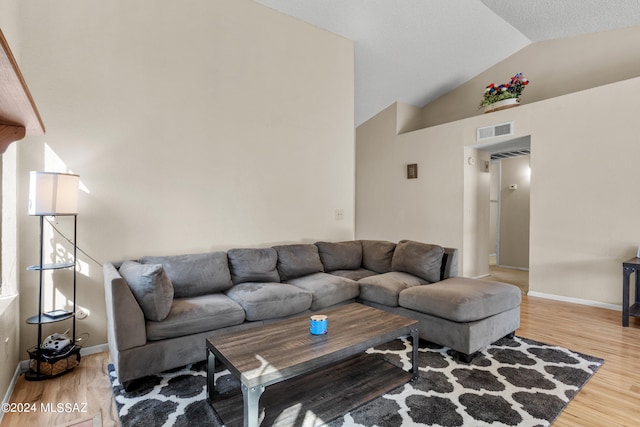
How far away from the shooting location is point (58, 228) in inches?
105

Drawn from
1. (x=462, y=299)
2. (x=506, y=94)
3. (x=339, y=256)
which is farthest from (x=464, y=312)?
(x=506, y=94)

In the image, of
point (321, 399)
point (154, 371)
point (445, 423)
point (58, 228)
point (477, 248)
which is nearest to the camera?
point (445, 423)

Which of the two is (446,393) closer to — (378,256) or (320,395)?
(320,395)

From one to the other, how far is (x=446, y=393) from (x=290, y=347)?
1.06 m

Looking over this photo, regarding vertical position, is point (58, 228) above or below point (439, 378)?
above

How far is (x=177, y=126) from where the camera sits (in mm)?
3219

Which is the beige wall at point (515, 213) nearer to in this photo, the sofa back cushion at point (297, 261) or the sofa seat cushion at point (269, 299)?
the sofa back cushion at point (297, 261)

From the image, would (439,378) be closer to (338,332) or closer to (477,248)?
(338,332)

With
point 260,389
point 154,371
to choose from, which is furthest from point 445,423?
A: point 154,371

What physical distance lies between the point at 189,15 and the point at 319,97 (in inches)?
67.4

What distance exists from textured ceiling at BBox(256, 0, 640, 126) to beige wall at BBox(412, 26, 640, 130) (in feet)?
0.48

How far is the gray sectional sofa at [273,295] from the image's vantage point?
88.5 inches

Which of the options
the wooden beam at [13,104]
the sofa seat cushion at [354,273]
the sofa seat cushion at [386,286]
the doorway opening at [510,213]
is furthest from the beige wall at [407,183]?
the wooden beam at [13,104]

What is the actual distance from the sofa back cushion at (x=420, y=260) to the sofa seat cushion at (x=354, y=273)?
12.2 inches
